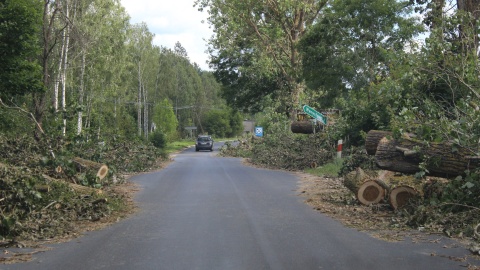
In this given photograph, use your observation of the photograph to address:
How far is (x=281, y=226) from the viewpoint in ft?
28.8

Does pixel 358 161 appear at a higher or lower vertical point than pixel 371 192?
higher

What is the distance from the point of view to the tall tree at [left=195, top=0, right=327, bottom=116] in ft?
102

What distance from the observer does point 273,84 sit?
44250mm

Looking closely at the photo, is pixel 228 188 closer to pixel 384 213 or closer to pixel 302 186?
pixel 302 186

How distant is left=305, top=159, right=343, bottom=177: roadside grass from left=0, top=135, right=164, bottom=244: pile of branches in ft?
26.7

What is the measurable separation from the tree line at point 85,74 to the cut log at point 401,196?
342 inches

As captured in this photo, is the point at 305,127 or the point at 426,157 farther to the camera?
the point at 305,127

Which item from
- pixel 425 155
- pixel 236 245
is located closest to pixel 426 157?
pixel 425 155

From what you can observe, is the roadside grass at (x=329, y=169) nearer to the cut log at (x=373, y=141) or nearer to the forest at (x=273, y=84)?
the forest at (x=273, y=84)

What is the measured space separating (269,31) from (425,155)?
25070mm

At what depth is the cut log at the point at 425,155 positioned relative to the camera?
9625 mm

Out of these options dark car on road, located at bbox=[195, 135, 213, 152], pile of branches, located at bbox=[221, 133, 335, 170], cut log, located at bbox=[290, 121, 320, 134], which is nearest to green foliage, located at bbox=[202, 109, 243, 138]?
dark car on road, located at bbox=[195, 135, 213, 152]

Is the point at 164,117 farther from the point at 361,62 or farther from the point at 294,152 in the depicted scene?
the point at 361,62

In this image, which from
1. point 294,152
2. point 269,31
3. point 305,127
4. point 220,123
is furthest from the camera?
point 220,123
